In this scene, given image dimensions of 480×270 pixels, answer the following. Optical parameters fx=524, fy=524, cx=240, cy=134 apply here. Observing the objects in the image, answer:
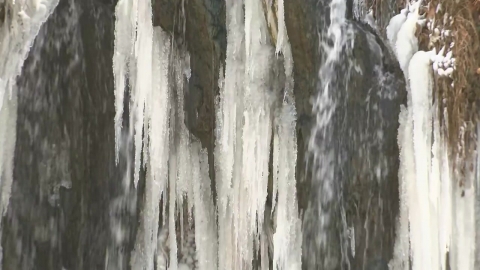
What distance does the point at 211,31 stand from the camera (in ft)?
10.6

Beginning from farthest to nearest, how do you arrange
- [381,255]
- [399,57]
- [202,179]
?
[202,179]
[399,57]
[381,255]

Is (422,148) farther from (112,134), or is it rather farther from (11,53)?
(11,53)

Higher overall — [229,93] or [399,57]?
[399,57]

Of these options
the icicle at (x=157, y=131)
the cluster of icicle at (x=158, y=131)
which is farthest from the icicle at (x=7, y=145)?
the icicle at (x=157, y=131)

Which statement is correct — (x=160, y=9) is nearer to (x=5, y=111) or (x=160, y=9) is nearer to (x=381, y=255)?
(x=5, y=111)

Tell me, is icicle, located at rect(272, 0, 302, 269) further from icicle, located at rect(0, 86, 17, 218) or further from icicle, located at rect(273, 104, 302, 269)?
icicle, located at rect(0, 86, 17, 218)

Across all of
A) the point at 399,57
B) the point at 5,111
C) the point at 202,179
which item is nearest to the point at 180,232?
the point at 202,179

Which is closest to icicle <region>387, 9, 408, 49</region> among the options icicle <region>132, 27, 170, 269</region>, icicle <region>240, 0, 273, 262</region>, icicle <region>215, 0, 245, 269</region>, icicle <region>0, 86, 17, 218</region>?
icicle <region>240, 0, 273, 262</region>

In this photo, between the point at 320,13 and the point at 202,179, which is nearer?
the point at 320,13

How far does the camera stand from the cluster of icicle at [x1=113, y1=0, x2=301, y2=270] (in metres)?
3.09

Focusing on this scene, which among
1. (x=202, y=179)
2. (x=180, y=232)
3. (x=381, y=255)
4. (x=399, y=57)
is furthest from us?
(x=180, y=232)

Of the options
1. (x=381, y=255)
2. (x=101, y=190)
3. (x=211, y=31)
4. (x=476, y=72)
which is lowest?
(x=381, y=255)

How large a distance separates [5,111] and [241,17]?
1.51m

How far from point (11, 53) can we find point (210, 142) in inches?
52.4
